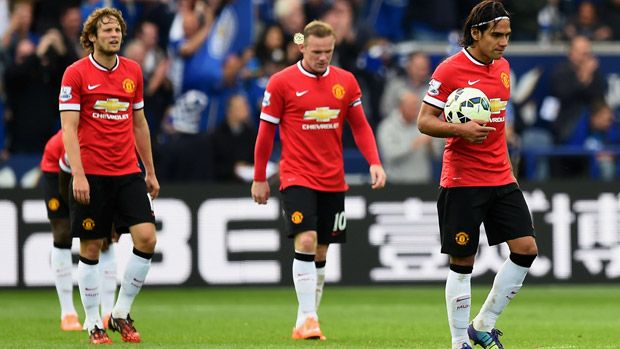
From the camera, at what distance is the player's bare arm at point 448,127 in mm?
9195

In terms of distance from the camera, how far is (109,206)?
11.1 meters

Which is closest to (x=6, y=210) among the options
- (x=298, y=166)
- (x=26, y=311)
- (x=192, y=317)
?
(x=26, y=311)

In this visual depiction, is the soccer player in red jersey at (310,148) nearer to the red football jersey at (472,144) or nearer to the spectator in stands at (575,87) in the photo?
the red football jersey at (472,144)

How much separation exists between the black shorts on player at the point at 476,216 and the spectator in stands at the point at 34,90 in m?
9.96

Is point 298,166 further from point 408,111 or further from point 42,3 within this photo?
point 42,3

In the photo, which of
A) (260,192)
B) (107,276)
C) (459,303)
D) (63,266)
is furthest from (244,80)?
(459,303)

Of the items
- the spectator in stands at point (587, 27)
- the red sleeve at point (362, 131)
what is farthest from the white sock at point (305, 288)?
the spectator in stands at point (587, 27)

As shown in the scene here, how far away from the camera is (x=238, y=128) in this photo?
18.9m

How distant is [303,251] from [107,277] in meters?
2.10

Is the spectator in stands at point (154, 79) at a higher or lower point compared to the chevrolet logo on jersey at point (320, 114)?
higher

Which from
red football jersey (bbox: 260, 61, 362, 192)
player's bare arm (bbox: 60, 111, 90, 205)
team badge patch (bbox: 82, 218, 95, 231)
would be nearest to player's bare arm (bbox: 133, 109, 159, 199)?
team badge patch (bbox: 82, 218, 95, 231)

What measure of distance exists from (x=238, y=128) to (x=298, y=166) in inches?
282

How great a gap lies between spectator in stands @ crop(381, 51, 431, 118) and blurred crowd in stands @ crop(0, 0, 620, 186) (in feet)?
0.07

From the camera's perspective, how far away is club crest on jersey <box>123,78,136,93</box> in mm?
11031
